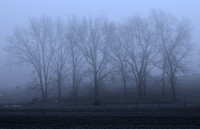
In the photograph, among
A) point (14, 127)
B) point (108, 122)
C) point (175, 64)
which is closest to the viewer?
point (14, 127)

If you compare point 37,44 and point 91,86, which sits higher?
point 37,44

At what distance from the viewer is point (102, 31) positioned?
4172 cm

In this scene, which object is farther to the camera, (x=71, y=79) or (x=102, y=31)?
(x=71, y=79)

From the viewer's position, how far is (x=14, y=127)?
15.4 meters

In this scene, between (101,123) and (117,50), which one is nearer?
(101,123)

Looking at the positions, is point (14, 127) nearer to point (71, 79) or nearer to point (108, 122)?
point (108, 122)

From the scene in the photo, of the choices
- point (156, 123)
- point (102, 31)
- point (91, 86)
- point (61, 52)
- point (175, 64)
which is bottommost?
point (156, 123)

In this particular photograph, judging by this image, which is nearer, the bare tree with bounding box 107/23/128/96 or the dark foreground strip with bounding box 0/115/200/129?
the dark foreground strip with bounding box 0/115/200/129

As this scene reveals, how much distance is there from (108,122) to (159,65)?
24.8m

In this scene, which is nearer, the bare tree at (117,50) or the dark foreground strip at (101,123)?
the dark foreground strip at (101,123)

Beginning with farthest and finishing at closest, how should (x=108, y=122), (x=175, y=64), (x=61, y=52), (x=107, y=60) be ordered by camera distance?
(x=61, y=52) → (x=107, y=60) → (x=175, y=64) → (x=108, y=122)

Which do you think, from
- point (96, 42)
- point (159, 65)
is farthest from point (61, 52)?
point (159, 65)

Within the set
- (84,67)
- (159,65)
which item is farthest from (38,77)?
(159,65)

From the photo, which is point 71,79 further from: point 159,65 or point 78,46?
point 159,65
